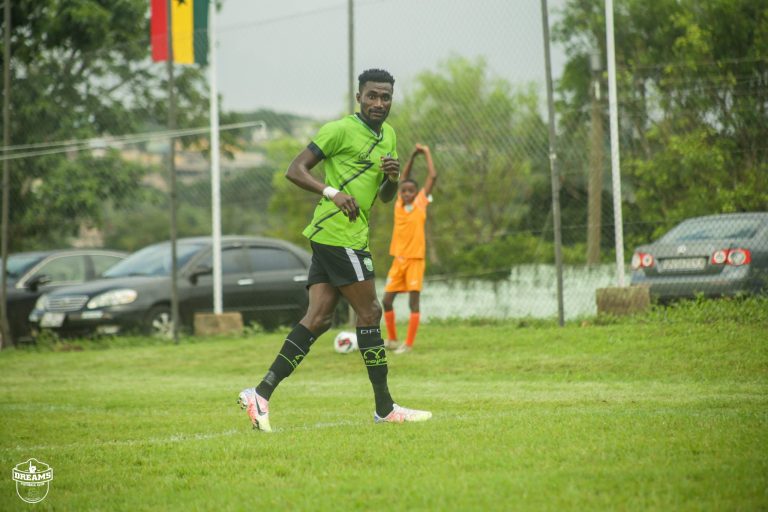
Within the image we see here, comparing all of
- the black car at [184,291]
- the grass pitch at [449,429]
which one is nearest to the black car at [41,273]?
the black car at [184,291]

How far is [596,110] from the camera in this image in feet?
44.6

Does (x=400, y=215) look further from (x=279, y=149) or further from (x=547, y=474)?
(x=547, y=474)

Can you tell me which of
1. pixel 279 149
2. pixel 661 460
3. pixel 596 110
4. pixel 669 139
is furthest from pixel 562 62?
pixel 661 460

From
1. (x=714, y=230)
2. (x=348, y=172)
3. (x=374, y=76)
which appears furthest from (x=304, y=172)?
(x=714, y=230)

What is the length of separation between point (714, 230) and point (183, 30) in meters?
8.63

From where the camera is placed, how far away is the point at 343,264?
7.08 m

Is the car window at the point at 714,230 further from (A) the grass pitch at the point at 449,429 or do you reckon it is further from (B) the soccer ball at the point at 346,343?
(B) the soccer ball at the point at 346,343

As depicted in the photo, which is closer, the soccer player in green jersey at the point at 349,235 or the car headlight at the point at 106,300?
the soccer player in green jersey at the point at 349,235

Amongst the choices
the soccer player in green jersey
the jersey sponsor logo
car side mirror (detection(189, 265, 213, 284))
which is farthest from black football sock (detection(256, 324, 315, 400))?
car side mirror (detection(189, 265, 213, 284))

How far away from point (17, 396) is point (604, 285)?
6754 mm

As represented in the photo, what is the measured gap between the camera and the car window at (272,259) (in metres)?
17.2

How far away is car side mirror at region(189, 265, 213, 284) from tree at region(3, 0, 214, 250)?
Answer: 4702mm

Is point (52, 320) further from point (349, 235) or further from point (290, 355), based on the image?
point (349, 235)

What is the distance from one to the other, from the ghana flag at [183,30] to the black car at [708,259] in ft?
25.4
